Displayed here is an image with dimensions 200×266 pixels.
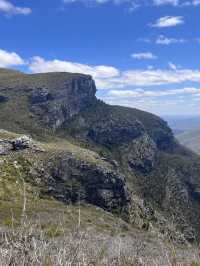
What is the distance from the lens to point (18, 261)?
34.2 ft

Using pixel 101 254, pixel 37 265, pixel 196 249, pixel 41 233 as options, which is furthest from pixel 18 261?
pixel 196 249

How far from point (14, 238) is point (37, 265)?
6.30 ft

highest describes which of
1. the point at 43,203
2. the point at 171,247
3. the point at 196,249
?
the point at 171,247

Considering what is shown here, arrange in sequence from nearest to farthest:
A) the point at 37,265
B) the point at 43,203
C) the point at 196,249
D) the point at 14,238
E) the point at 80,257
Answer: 1. the point at 37,265
2. the point at 80,257
3. the point at 14,238
4. the point at 196,249
5. the point at 43,203

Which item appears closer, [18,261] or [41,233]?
[18,261]

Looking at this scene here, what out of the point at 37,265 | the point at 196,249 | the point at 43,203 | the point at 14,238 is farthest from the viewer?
the point at 43,203

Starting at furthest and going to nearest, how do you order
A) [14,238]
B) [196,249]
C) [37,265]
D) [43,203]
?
[43,203], [196,249], [14,238], [37,265]

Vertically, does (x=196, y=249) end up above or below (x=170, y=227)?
below

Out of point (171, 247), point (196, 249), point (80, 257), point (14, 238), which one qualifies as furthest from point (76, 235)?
point (196, 249)

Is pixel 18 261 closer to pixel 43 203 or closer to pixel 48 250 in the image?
pixel 48 250

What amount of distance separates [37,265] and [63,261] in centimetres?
57

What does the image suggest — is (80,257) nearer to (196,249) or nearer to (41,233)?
(41,233)

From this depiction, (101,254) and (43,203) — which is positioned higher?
(101,254)

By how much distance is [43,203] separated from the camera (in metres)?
188
